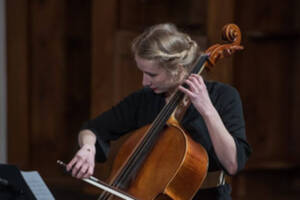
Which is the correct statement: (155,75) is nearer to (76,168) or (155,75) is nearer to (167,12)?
(76,168)

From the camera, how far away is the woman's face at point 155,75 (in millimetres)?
1764

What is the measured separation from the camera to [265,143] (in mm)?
3385

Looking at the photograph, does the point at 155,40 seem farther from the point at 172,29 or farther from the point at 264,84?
the point at 264,84

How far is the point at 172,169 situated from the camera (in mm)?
1615

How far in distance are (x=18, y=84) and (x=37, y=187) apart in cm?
205

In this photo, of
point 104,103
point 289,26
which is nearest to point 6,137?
point 104,103

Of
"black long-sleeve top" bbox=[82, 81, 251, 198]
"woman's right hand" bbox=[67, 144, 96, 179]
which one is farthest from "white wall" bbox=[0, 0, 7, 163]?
"woman's right hand" bbox=[67, 144, 96, 179]

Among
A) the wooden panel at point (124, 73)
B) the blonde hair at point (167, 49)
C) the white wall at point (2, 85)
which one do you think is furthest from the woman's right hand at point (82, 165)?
the white wall at point (2, 85)

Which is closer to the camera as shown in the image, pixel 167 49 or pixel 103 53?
pixel 167 49

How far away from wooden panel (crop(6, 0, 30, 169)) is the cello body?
6.36 feet

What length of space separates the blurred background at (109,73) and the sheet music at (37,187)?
1566 mm

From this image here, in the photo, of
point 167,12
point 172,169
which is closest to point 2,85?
point 167,12

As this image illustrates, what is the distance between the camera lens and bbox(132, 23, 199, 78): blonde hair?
1.76m

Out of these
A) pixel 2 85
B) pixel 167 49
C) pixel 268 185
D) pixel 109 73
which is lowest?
pixel 268 185
